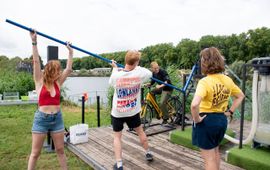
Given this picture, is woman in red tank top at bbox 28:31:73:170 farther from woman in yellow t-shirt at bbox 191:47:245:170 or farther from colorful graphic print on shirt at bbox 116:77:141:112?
woman in yellow t-shirt at bbox 191:47:245:170

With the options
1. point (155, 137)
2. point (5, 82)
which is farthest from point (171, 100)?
point (5, 82)

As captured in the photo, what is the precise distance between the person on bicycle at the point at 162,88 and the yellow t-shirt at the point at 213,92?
2.96m

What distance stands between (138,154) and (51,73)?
6.85ft

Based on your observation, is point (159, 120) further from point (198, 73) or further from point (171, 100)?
point (198, 73)

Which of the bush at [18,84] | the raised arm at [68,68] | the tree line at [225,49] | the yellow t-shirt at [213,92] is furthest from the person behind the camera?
the tree line at [225,49]

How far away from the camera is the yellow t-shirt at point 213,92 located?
7.02 ft

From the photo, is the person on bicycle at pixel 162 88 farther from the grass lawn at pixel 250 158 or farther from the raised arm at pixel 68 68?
the raised arm at pixel 68 68

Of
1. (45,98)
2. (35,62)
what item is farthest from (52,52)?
(45,98)

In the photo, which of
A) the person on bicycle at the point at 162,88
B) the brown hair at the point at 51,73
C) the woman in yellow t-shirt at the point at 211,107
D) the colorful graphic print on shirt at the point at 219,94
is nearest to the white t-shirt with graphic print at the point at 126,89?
the brown hair at the point at 51,73

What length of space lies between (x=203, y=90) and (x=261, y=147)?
7.30 ft

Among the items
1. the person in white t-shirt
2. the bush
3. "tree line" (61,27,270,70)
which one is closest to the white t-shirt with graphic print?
the person in white t-shirt

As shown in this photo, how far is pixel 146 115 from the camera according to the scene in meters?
5.45

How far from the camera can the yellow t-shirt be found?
2.14 metres

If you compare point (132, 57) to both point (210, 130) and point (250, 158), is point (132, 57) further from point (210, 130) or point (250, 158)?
point (250, 158)
